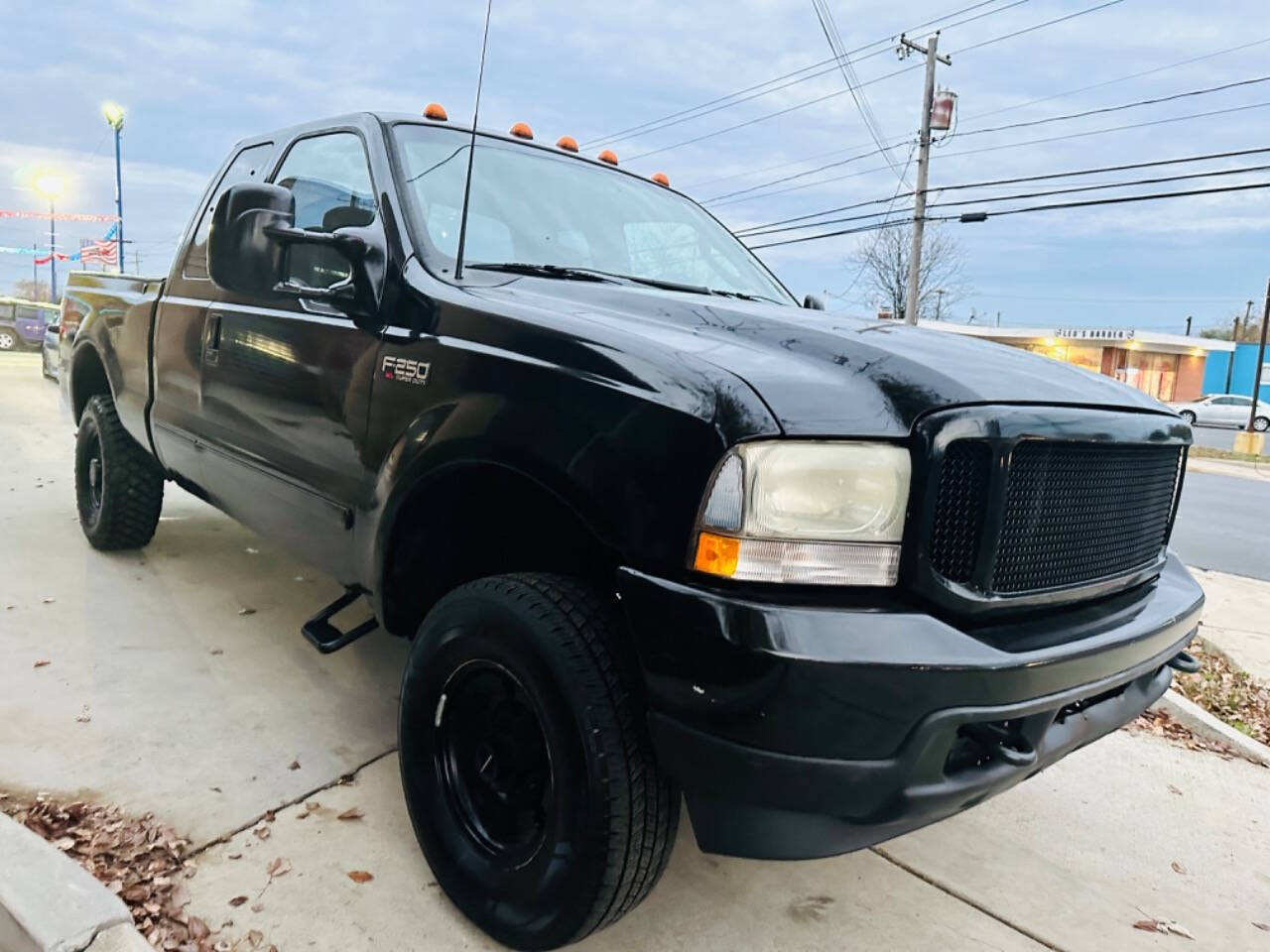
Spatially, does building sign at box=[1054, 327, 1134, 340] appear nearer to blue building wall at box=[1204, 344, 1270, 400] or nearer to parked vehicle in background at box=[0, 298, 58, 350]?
blue building wall at box=[1204, 344, 1270, 400]

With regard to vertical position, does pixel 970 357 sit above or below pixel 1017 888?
above

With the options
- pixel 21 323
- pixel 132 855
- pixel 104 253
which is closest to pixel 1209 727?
pixel 132 855

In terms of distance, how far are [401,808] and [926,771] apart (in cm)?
154

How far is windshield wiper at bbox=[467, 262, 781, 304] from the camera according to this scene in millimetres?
2479

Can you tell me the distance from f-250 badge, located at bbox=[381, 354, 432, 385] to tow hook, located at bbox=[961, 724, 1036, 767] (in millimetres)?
1405

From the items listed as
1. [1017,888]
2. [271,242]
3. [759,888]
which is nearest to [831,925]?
[759,888]

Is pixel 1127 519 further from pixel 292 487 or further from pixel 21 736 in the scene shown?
pixel 21 736

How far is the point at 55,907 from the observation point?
1.84 metres

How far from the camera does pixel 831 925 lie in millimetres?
2201

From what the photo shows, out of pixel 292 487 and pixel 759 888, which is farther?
pixel 292 487

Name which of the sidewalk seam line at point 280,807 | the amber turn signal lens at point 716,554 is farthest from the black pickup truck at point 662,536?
the sidewalk seam line at point 280,807

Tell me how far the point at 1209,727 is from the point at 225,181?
453cm

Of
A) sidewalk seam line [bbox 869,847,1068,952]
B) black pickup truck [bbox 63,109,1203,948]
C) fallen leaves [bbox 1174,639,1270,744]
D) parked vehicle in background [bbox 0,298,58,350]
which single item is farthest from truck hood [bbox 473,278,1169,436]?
parked vehicle in background [bbox 0,298,58,350]

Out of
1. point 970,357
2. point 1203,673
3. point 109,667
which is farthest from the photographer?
point 1203,673
